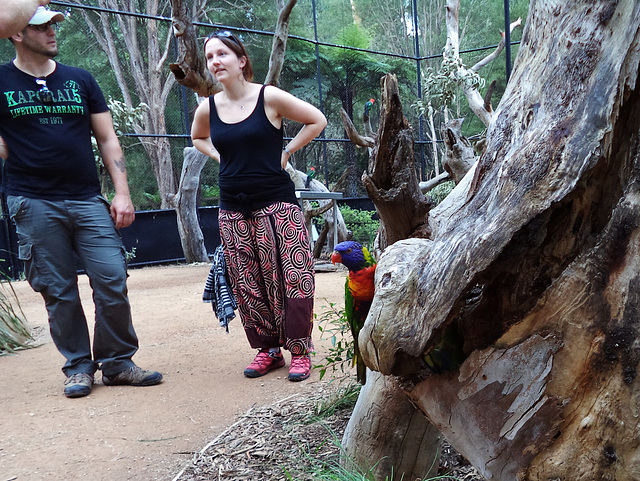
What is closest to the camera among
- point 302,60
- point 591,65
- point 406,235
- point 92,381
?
point 591,65

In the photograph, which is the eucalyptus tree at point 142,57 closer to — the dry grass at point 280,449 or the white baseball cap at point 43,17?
the white baseball cap at point 43,17

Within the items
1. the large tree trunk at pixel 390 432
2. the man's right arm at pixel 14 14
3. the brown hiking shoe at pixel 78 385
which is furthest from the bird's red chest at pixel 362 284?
the brown hiking shoe at pixel 78 385

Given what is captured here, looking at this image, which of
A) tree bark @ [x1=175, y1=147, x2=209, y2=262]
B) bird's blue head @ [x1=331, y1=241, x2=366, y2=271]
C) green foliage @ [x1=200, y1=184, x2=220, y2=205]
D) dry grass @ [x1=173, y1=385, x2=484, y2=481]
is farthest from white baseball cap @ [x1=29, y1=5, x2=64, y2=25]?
green foliage @ [x1=200, y1=184, x2=220, y2=205]

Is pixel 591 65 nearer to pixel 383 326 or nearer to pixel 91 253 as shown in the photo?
pixel 383 326

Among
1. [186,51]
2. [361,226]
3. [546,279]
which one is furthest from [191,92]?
[546,279]

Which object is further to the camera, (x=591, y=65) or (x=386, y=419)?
(x=386, y=419)

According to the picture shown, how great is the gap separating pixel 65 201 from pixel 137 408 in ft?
3.70

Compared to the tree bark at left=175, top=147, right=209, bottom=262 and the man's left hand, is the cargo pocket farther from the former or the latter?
the tree bark at left=175, top=147, right=209, bottom=262

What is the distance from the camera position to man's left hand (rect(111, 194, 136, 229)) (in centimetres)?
312

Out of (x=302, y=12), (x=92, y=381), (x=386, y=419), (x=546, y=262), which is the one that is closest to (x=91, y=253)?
(x=92, y=381)

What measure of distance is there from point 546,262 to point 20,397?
281 cm

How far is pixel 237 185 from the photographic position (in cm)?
292

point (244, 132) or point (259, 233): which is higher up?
point (244, 132)

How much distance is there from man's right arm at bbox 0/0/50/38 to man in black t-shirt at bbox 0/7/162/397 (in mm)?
1015
